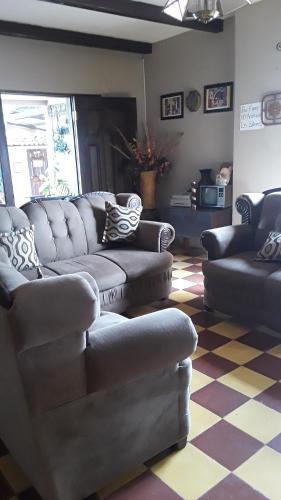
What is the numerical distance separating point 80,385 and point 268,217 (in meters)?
2.30

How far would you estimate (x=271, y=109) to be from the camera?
3.62m

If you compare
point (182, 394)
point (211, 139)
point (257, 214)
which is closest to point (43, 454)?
point (182, 394)

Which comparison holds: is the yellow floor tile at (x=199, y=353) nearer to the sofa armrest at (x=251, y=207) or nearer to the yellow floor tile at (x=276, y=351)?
the yellow floor tile at (x=276, y=351)

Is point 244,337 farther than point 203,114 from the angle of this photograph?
→ No

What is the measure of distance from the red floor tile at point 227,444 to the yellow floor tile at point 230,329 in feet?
3.05

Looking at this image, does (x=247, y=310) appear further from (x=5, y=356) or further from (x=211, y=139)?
(x=211, y=139)

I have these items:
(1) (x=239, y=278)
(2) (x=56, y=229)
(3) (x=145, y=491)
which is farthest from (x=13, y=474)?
(2) (x=56, y=229)

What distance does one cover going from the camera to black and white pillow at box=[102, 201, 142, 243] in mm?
3305

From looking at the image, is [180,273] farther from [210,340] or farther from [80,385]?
[80,385]

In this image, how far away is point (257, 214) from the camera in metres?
3.21

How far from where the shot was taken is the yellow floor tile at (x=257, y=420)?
175 cm

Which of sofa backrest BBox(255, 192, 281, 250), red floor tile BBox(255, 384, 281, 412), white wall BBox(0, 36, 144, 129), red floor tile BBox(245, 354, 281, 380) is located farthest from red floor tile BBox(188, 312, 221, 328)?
white wall BBox(0, 36, 144, 129)

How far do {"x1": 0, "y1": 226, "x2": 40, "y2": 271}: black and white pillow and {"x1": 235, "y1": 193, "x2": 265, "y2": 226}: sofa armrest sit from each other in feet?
5.63

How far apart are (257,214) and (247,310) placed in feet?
3.02
